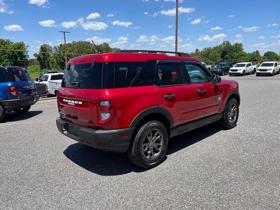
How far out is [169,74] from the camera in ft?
15.1

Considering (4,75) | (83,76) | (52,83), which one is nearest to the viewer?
(83,76)

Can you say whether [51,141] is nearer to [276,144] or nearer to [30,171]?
[30,171]

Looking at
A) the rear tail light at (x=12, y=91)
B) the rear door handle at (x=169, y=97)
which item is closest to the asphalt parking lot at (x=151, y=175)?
the rear door handle at (x=169, y=97)

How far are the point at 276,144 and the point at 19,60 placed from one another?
81766mm

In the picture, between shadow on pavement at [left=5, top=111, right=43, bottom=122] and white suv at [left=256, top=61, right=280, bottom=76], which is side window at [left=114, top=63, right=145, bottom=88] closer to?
shadow on pavement at [left=5, top=111, right=43, bottom=122]

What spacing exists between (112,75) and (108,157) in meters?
1.82

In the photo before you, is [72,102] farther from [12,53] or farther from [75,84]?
[12,53]

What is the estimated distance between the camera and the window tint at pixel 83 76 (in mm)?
3829

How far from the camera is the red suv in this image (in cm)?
376

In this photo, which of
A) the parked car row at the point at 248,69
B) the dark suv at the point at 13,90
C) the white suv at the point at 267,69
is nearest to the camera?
the dark suv at the point at 13,90

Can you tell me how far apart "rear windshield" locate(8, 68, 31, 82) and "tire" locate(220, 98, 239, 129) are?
6455 mm

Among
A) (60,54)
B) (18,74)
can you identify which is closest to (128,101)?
(18,74)

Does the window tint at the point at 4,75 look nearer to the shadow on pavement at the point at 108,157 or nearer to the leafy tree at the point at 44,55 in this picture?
the shadow on pavement at the point at 108,157

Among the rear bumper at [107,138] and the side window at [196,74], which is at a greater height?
the side window at [196,74]
